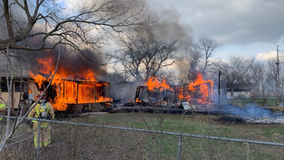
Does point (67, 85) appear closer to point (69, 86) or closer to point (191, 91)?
point (69, 86)

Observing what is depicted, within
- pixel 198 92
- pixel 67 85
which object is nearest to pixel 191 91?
pixel 198 92

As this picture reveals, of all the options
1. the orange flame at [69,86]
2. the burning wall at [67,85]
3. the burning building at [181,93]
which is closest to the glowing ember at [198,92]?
the burning building at [181,93]

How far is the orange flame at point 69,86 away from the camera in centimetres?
1432

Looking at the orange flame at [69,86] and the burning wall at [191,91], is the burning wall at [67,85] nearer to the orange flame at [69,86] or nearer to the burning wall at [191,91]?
the orange flame at [69,86]

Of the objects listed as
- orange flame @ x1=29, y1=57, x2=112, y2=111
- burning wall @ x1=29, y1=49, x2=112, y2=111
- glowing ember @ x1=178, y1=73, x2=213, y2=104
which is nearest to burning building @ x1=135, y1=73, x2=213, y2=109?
glowing ember @ x1=178, y1=73, x2=213, y2=104

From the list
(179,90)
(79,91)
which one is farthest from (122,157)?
(179,90)

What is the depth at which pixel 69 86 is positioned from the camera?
15.7 meters

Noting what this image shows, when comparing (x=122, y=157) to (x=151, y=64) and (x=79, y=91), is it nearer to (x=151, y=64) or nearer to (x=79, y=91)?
(x=79, y=91)

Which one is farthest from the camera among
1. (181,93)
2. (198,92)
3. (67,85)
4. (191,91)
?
(181,93)

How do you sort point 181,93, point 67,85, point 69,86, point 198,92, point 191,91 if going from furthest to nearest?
point 181,93
point 191,91
point 198,92
point 69,86
point 67,85

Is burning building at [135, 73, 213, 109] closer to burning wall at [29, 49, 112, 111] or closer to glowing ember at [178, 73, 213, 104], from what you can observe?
glowing ember at [178, 73, 213, 104]

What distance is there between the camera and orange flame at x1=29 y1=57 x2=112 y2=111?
1432 cm

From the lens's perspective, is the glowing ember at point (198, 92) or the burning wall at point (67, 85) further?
the glowing ember at point (198, 92)

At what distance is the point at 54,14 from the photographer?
8320mm
